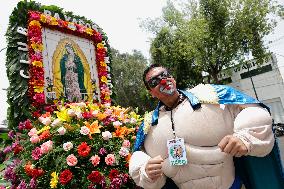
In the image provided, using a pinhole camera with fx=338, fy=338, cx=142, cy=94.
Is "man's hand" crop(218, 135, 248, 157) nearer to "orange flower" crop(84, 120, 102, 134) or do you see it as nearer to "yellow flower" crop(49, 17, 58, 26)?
"orange flower" crop(84, 120, 102, 134)

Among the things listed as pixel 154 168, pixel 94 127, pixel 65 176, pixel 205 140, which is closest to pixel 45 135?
pixel 94 127

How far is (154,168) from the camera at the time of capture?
2457mm

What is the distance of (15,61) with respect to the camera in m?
6.29

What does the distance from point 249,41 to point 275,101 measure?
1151 cm

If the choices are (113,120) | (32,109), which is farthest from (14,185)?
(32,109)

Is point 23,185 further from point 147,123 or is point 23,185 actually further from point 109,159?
point 147,123

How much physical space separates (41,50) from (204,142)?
4.93 metres

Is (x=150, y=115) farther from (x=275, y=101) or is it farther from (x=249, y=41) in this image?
(x=275, y=101)

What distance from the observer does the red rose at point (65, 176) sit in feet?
11.5

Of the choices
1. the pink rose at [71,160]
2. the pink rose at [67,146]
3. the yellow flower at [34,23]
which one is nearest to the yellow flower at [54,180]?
the pink rose at [71,160]

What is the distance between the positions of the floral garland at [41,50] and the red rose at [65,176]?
9.66 ft

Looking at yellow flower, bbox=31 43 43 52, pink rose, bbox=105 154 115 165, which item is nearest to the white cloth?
pink rose, bbox=105 154 115 165

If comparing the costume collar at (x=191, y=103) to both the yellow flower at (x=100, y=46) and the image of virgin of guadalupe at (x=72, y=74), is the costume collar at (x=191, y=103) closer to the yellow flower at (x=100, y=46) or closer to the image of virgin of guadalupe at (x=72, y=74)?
the image of virgin of guadalupe at (x=72, y=74)

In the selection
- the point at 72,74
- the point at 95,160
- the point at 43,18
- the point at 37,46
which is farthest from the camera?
the point at 72,74
